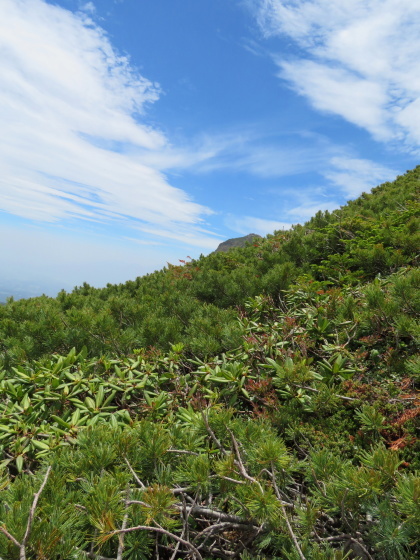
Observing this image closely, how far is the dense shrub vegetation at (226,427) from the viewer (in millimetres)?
1635

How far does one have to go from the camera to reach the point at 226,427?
2152mm

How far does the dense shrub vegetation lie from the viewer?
163 cm

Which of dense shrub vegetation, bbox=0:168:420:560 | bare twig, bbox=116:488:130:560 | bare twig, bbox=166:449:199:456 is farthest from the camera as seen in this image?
bare twig, bbox=166:449:199:456

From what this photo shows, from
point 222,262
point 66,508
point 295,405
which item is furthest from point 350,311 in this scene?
point 222,262

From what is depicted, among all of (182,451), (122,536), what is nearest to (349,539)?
(182,451)

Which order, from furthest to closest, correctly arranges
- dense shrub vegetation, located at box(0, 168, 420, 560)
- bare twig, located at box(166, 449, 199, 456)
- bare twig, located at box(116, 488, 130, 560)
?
1. bare twig, located at box(166, 449, 199, 456)
2. dense shrub vegetation, located at box(0, 168, 420, 560)
3. bare twig, located at box(116, 488, 130, 560)

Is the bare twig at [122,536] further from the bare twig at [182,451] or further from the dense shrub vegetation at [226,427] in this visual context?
the bare twig at [182,451]

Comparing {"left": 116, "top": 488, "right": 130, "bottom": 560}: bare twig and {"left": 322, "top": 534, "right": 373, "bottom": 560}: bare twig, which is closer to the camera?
{"left": 116, "top": 488, "right": 130, "bottom": 560}: bare twig

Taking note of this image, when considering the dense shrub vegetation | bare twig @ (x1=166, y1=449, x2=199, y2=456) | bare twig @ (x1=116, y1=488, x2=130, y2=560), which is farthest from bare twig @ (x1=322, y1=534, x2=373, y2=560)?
bare twig @ (x1=116, y1=488, x2=130, y2=560)

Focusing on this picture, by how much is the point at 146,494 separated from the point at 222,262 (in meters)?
6.69

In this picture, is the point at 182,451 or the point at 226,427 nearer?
the point at 182,451

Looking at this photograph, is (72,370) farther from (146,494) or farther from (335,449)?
(335,449)

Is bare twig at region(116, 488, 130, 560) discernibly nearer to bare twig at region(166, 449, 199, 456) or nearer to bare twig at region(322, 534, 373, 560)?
bare twig at region(166, 449, 199, 456)

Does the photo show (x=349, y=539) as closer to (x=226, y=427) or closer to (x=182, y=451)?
(x=226, y=427)
